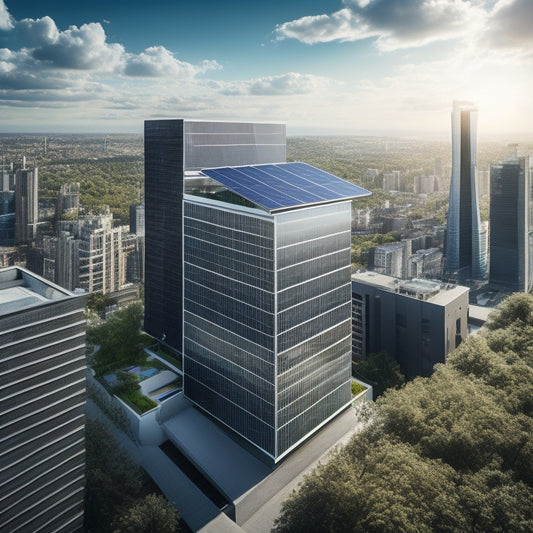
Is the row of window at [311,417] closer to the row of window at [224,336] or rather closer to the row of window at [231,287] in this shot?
the row of window at [224,336]

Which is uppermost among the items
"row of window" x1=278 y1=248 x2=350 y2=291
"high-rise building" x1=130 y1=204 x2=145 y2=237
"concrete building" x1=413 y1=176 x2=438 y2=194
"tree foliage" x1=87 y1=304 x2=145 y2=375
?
"concrete building" x1=413 y1=176 x2=438 y2=194

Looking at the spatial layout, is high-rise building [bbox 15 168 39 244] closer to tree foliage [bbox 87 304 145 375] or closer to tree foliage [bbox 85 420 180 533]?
tree foliage [bbox 87 304 145 375]

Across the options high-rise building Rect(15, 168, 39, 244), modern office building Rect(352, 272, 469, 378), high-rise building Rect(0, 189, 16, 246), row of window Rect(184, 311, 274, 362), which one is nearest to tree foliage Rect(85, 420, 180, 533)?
row of window Rect(184, 311, 274, 362)

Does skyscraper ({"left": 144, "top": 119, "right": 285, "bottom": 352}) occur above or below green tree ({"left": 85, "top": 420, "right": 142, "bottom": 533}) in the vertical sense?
above

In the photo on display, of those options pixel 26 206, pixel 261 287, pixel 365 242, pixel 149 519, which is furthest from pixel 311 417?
pixel 26 206

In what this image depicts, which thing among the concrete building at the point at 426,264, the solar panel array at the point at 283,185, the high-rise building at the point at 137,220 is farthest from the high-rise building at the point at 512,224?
the high-rise building at the point at 137,220

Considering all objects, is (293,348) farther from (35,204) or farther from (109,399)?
(35,204)

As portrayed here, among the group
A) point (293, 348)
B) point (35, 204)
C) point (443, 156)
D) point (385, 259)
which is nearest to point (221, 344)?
point (293, 348)

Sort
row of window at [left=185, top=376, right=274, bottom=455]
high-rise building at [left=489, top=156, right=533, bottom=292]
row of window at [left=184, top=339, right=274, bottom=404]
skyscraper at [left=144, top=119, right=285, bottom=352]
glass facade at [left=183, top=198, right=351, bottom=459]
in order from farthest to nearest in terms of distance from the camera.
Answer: high-rise building at [left=489, top=156, right=533, bottom=292]
skyscraper at [left=144, top=119, right=285, bottom=352]
row of window at [left=185, top=376, right=274, bottom=455]
row of window at [left=184, top=339, right=274, bottom=404]
glass facade at [left=183, top=198, right=351, bottom=459]
